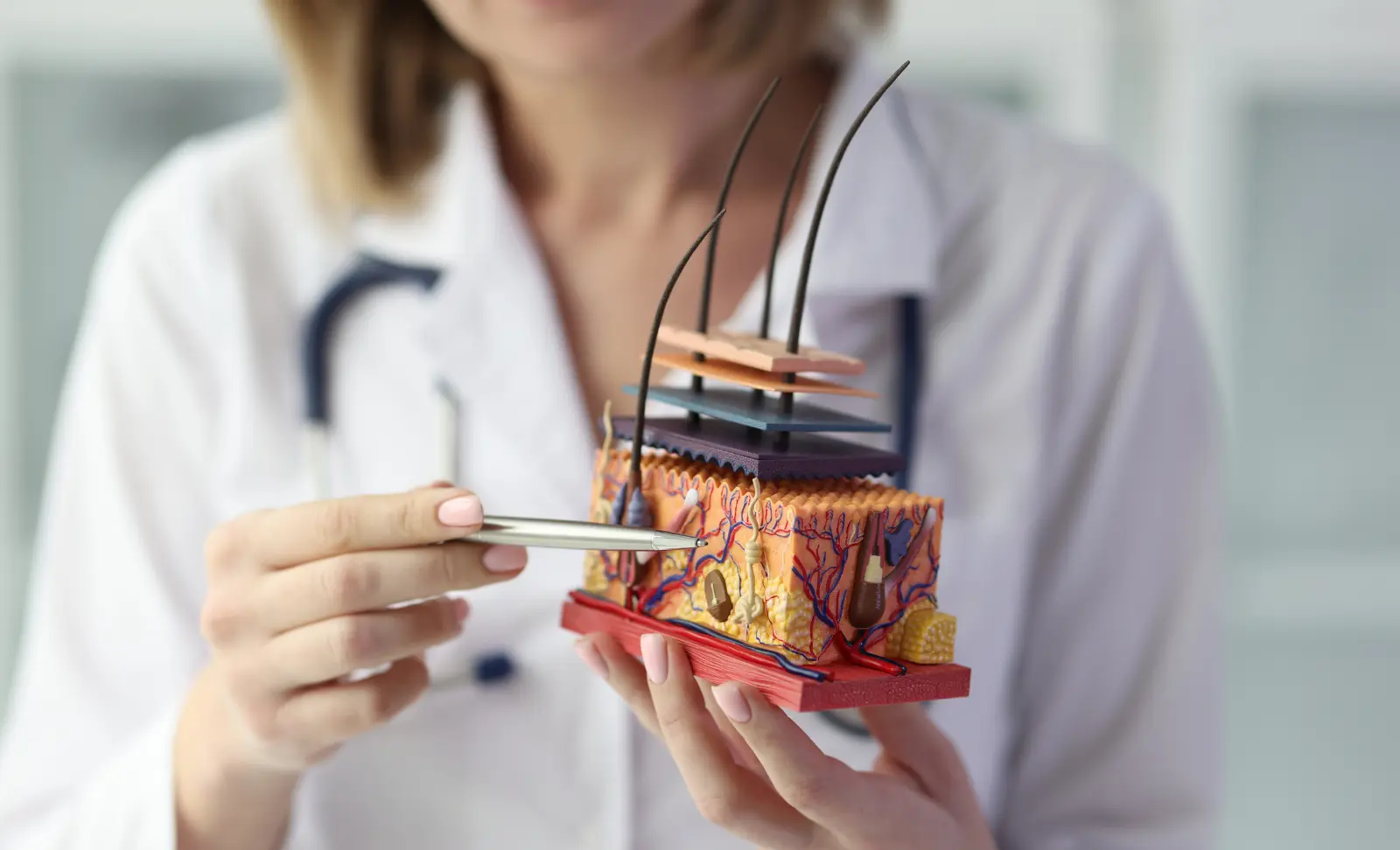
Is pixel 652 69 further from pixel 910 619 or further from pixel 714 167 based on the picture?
pixel 910 619

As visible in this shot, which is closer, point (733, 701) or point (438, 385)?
point (733, 701)

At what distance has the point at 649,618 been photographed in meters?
0.61

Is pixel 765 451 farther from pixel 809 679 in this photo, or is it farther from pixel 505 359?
pixel 505 359

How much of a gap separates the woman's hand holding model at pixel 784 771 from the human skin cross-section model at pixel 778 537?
18mm

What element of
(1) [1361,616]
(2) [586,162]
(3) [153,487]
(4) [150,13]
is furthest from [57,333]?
(1) [1361,616]

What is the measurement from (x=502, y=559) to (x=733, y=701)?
0.17m

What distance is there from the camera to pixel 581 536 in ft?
1.87

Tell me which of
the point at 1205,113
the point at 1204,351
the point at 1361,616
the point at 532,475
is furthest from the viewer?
the point at 1361,616

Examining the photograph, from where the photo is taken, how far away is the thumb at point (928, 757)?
2.24 ft

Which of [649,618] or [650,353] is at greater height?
[650,353]

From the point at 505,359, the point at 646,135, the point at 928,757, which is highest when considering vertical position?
the point at 646,135

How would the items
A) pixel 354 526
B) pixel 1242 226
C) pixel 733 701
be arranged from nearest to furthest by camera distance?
pixel 733 701 → pixel 354 526 → pixel 1242 226

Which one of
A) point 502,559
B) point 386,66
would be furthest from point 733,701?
point 386,66

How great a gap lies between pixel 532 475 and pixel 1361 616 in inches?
65.4
